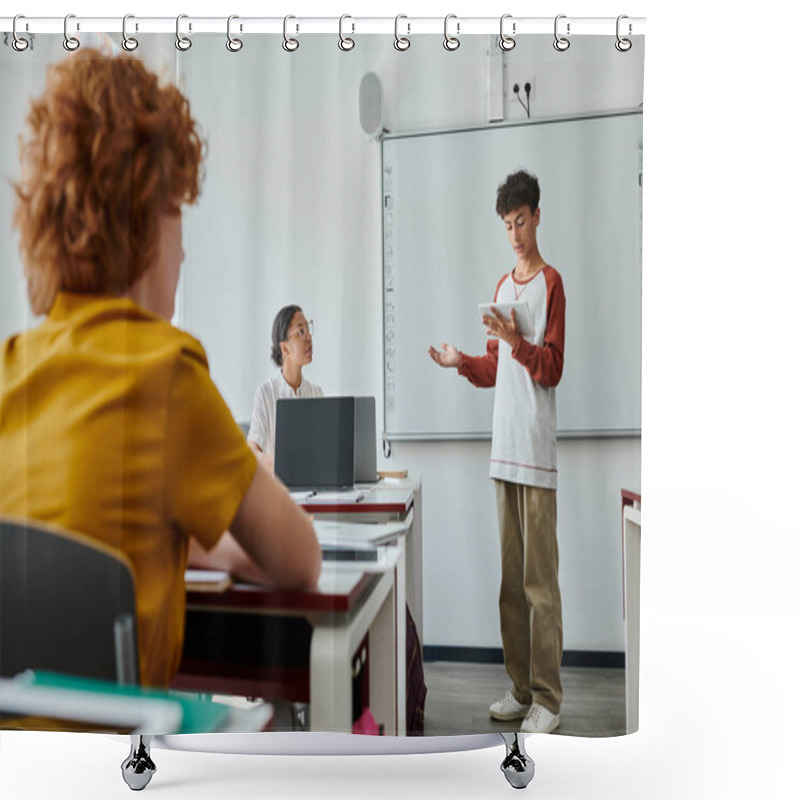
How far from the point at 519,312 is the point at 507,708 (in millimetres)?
769

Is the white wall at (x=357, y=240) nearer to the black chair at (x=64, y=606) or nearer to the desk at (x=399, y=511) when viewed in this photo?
the desk at (x=399, y=511)

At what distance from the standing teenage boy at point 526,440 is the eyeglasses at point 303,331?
0.24 meters

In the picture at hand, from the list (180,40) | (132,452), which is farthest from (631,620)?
(180,40)

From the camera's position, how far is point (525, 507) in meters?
1.68

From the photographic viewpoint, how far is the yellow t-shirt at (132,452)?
5.19ft

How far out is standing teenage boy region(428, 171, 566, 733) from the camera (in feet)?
5.49

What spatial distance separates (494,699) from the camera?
1.68 m

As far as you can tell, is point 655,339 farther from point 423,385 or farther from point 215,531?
point 215,531

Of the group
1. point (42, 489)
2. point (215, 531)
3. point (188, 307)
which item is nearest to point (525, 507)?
point (215, 531)

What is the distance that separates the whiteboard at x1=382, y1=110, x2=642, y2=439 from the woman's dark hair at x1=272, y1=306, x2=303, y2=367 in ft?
0.62

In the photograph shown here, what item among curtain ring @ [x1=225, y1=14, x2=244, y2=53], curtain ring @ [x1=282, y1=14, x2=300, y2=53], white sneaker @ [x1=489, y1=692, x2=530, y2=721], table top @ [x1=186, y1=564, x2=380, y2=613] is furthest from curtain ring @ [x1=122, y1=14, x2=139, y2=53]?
white sneaker @ [x1=489, y1=692, x2=530, y2=721]

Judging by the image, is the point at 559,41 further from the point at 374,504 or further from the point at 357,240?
the point at 374,504

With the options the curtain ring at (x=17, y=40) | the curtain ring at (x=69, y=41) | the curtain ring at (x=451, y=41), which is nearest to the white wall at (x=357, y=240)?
the curtain ring at (x=451, y=41)

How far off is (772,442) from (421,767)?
1.38 metres
